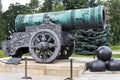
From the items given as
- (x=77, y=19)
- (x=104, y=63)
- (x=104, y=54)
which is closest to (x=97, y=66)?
(x=104, y=63)

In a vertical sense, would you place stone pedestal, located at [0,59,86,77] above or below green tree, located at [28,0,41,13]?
below

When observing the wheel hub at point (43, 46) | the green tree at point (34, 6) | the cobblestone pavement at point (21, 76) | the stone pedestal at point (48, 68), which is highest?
the green tree at point (34, 6)

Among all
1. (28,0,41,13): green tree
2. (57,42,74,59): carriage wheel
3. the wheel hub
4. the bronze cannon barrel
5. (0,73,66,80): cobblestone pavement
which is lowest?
(0,73,66,80): cobblestone pavement

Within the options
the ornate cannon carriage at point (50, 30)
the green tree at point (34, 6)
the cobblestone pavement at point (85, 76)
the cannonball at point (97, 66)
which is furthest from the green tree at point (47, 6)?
the cobblestone pavement at point (85, 76)

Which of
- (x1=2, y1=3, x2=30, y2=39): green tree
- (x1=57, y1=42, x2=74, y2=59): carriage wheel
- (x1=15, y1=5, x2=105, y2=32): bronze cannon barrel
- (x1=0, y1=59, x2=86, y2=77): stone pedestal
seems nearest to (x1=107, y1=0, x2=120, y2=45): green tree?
(x1=2, y1=3, x2=30, y2=39): green tree

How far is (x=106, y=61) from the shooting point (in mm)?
9469

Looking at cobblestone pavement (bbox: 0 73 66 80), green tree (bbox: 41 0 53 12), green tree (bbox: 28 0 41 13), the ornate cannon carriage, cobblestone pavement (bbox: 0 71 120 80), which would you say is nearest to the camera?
cobblestone pavement (bbox: 0 71 120 80)

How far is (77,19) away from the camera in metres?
9.59

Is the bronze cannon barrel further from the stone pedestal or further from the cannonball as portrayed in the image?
the stone pedestal

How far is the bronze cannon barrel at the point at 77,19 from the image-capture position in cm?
937

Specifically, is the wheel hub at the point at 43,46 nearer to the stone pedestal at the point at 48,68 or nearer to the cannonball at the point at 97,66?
the stone pedestal at the point at 48,68

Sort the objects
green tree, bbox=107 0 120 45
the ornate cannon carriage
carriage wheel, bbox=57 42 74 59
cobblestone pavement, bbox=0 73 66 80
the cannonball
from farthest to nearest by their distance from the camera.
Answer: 1. green tree, bbox=107 0 120 45
2. carriage wheel, bbox=57 42 74 59
3. the ornate cannon carriage
4. the cannonball
5. cobblestone pavement, bbox=0 73 66 80

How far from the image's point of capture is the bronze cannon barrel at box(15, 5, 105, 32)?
937 centimetres

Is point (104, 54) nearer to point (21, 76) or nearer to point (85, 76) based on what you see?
point (85, 76)
